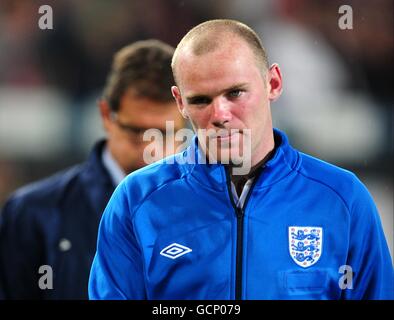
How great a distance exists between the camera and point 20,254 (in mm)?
2812

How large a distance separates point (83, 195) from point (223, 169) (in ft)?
3.61

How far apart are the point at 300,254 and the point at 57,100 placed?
3082mm

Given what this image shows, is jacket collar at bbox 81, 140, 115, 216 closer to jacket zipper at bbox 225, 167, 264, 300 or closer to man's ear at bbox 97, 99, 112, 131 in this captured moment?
man's ear at bbox 97, 99, 112, 131

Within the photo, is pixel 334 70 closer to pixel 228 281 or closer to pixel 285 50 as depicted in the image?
pixel 285 50

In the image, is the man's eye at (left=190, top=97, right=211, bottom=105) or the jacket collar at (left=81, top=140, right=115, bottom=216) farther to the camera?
the jacket collar at (left=81, top=140, right=115, bottom=216)

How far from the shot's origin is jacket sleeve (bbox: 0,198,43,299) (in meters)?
2.78

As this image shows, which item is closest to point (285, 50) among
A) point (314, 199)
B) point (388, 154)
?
point (388, 154)

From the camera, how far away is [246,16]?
461 centimetres

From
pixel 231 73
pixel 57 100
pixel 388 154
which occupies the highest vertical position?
pixel 231 73

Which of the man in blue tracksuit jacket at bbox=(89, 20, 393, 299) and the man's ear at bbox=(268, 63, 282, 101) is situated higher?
the man's ear at bbox=(268, 63, 282, 101)

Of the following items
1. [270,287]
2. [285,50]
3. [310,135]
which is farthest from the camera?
[285,50]

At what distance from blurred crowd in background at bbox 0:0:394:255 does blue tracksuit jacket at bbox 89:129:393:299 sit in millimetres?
2422

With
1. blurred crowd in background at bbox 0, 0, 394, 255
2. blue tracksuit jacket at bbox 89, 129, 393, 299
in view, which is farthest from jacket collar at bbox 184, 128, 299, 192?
blurred crowd in background at bbox 0, 0, 394, 255
